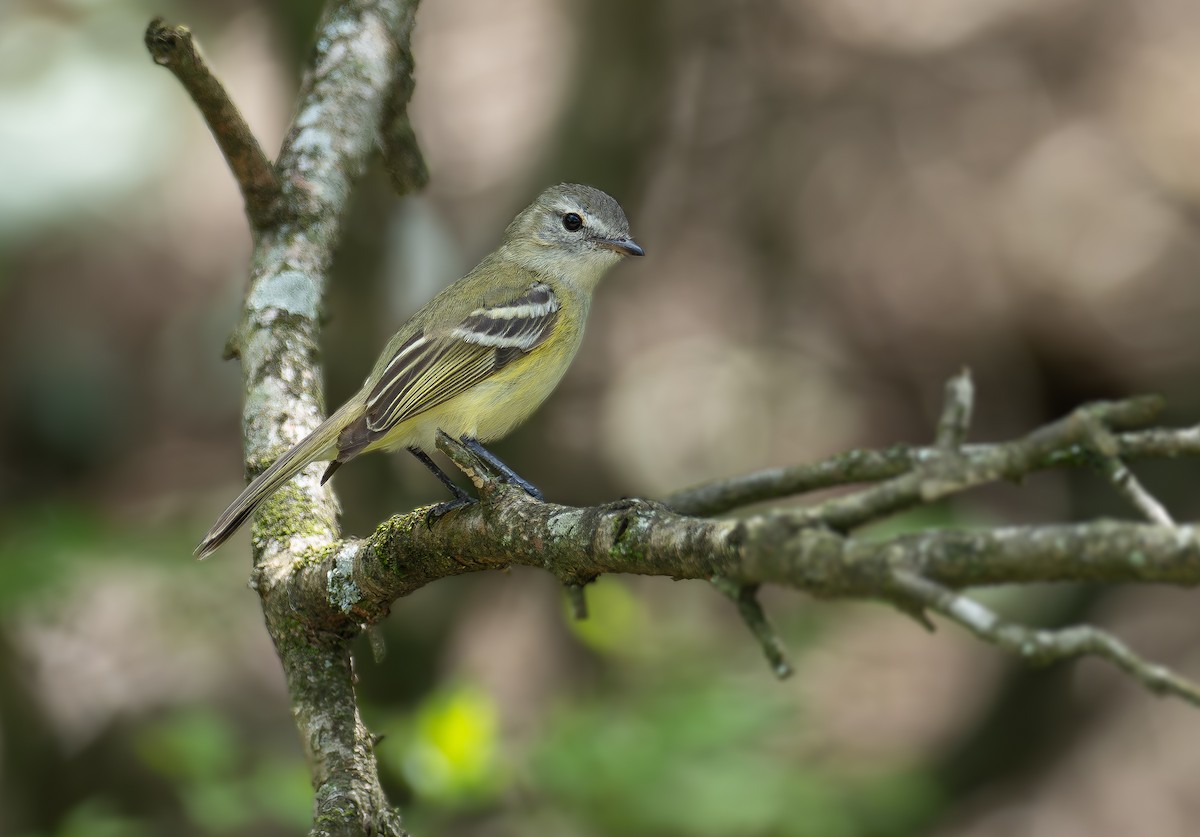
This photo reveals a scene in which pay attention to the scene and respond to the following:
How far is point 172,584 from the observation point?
5832mm

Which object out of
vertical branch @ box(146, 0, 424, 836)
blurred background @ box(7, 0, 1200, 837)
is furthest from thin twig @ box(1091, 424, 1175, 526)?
blurred background @ box(7, 0, 1200, 837)

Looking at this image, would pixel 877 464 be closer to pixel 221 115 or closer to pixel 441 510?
pixel 441 510

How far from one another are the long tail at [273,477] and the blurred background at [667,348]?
57.1 inches

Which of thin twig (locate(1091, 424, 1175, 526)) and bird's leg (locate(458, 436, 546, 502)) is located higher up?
bird's leg (locate(458, 436, 546, 502))

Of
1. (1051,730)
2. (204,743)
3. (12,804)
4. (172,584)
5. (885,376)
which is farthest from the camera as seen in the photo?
(885,376)

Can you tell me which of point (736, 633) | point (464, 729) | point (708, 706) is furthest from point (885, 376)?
point (464, 729)

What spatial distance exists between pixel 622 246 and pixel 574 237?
0.23m

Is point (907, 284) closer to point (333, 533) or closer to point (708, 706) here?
point (708, 706)

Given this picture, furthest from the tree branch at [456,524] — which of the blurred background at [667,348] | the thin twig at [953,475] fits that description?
the blurred background at [667,348]

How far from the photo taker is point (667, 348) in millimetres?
10195

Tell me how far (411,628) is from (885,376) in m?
4.69

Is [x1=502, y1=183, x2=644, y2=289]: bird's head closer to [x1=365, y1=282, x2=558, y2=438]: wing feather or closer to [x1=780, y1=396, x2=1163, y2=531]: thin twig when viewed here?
[x1=365, y1=282, x2=558, y2=438]: wing feather

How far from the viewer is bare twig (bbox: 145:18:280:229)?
11.0 ft

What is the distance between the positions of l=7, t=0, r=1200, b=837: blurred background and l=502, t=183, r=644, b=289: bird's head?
1.03 meters
